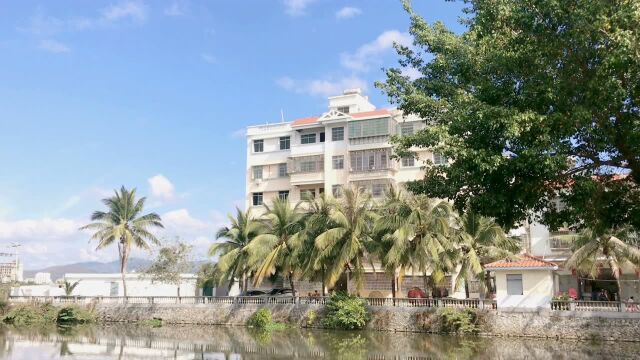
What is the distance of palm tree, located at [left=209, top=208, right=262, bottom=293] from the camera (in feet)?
125

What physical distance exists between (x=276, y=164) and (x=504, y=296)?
79.1 feet

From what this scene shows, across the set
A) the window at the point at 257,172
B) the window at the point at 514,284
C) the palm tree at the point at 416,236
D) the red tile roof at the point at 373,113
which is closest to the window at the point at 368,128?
the red tile roof at the point at 373,113

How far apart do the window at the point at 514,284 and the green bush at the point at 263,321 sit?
13.2m

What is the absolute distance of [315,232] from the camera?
113 ft

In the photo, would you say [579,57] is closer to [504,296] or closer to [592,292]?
[504,296]

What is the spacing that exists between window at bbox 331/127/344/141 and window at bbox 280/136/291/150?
4464 mm

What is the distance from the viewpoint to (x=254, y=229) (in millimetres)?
38469

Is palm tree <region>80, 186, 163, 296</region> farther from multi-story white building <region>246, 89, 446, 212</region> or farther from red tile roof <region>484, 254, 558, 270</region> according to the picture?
red tile roof <region>484, 254, 558, 270</region>

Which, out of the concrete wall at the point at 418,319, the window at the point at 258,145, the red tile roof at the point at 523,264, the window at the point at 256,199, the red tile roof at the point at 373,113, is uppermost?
the red tile roof at the point at 373,113

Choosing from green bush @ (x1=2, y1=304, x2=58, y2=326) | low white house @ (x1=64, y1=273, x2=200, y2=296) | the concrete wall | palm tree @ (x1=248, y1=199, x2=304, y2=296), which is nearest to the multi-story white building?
palm tree @ (x1=248, y1=199, x2=304, y2=296)

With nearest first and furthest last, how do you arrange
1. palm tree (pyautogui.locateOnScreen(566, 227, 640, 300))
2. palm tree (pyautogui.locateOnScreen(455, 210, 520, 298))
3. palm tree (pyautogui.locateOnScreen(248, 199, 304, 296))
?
palm tree (pyautogui.locateOnScreen(566, 227, 640, 300)), palm tree (pyautogui.locateOnScreen(455, 210, 520, 298)), palm tree (pyautogui.locateOnScreen(248, 199, 304, 296))

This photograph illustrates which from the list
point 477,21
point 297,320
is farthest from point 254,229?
point 477,21

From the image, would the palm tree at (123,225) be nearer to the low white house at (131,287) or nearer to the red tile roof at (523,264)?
the low white house at (131,287)

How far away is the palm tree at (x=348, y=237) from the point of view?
106 ft
